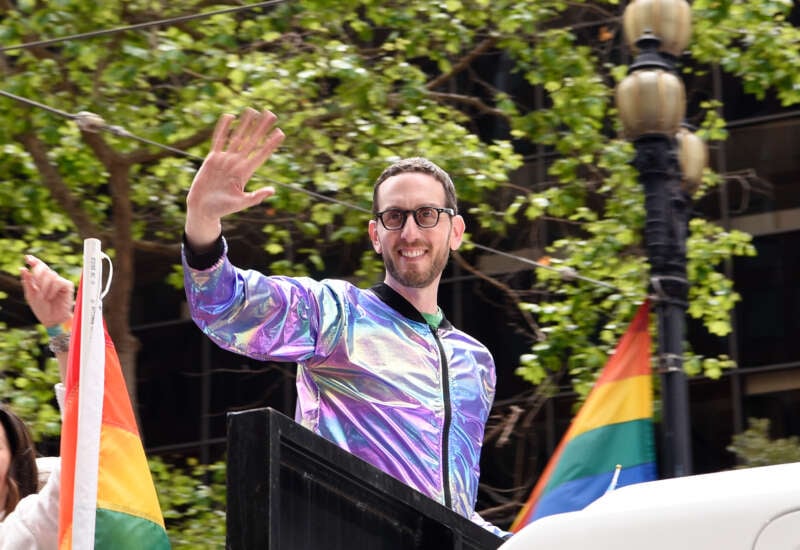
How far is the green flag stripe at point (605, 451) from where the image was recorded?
5574 millimetres

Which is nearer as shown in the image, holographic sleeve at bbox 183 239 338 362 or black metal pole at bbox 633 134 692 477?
holographic sleeve at bbox 183 239 338 362

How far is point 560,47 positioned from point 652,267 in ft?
13.7

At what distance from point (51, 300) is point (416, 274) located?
0.94 m

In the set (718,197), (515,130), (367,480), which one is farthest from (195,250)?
(718,197)

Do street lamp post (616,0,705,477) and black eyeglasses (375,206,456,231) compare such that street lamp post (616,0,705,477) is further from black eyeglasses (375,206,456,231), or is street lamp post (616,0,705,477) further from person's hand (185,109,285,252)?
person's hand (185,109,285,252)

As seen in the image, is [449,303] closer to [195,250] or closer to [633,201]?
[633,201]

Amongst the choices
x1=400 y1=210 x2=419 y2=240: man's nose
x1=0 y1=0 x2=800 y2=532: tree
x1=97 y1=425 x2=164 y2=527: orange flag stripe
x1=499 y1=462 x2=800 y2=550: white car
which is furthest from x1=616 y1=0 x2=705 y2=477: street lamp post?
x1=499 y1=462 x2=800 y2=550: white car

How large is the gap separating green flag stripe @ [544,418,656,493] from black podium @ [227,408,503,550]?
187 centimetres

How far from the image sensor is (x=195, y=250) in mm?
3869

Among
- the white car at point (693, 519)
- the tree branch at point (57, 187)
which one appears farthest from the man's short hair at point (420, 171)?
the tree branch at point (57, 187)

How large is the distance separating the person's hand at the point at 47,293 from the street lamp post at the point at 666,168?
3150 millimetres

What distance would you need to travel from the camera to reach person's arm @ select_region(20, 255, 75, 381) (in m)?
4.34

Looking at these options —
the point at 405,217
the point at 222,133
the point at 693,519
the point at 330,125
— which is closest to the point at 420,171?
the point at 405,217

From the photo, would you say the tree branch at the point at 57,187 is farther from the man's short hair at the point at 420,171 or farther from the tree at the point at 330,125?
the man's short hair at the point at 420,171
